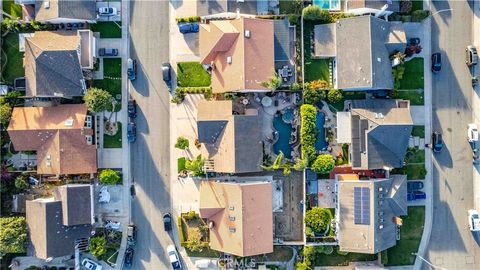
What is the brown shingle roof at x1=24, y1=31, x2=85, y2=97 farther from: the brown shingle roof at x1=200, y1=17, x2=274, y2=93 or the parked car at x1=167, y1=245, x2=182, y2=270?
the parked car at x1=167, y1=245, x2=182, y2=270

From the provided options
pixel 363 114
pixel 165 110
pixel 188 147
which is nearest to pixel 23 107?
pixel 165 110

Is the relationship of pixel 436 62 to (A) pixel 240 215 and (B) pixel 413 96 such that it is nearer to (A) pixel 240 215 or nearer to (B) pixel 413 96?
(B) pixel 413 96

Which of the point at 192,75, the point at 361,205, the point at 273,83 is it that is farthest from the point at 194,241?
the point at 273,83

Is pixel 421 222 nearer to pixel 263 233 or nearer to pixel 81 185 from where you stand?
pixel 263 233

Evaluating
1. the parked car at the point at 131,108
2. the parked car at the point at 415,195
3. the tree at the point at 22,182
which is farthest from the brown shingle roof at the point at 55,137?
the parked car at the point at 415,195

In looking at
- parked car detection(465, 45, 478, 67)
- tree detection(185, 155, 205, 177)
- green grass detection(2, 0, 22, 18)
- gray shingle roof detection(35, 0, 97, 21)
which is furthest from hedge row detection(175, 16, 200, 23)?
parked car detection(465, 45, 478, 67)

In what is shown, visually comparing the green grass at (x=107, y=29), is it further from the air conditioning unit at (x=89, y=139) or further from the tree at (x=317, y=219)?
the tree at (x=317, y=219)
